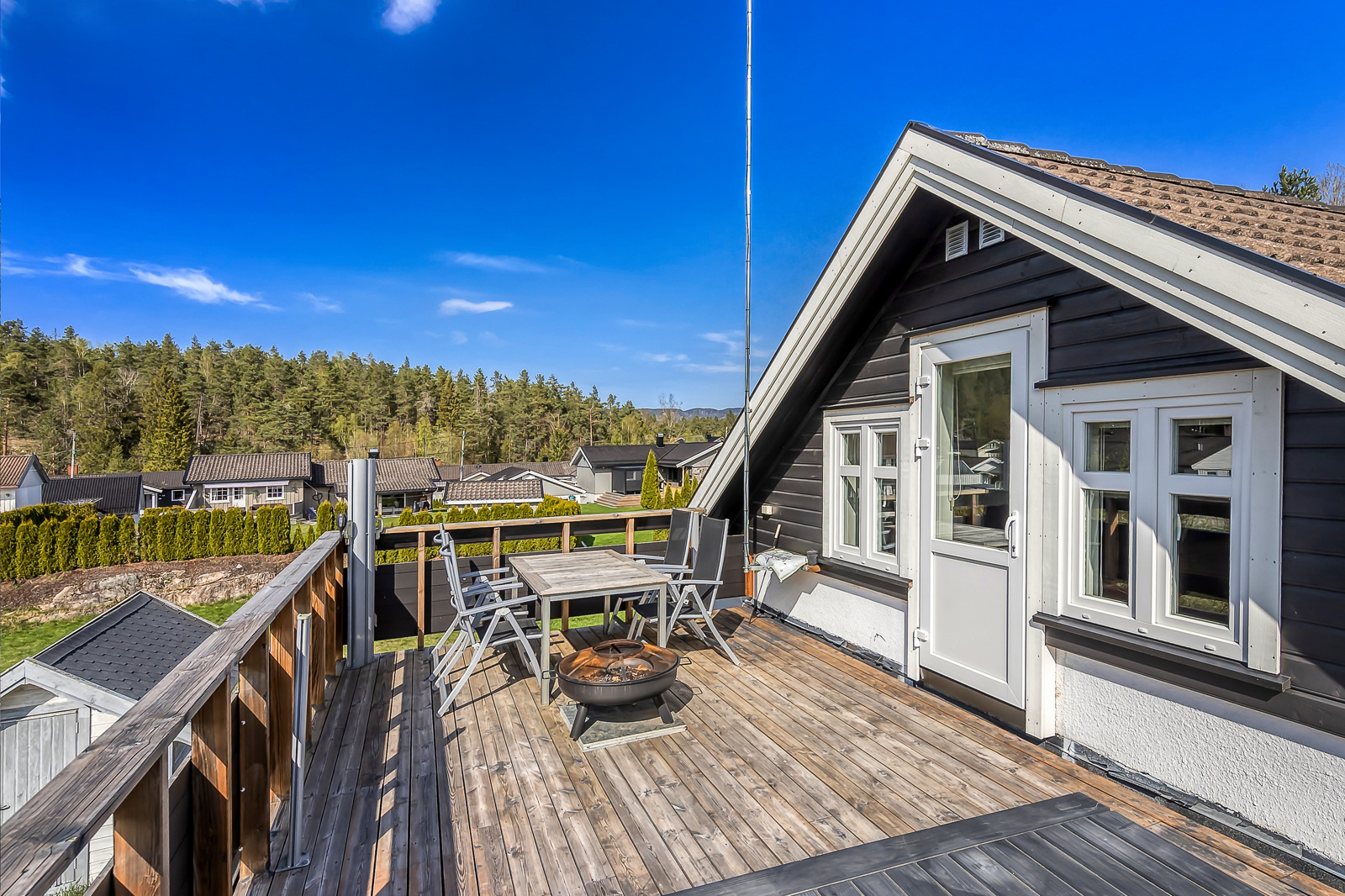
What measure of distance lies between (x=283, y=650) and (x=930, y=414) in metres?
3.47

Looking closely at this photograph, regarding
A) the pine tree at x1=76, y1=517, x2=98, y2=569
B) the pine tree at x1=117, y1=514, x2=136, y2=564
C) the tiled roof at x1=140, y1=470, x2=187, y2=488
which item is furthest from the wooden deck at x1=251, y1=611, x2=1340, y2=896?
the tiled roof at x1=140, y1=470, x2=187, y2=488

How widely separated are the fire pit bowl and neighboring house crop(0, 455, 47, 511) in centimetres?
3329

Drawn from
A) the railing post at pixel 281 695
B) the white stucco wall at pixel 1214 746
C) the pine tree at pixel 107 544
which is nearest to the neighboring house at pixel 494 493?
the pine tree at pixel 107 544

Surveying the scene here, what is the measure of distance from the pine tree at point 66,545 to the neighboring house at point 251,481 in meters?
13.0

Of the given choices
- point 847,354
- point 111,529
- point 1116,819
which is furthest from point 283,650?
point 111,529

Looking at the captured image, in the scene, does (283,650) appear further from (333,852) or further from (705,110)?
(705,110)

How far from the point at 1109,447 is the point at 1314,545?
797mm

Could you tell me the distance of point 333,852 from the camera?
2256mm

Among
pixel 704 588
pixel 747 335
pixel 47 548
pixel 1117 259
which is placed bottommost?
pixel 47 548

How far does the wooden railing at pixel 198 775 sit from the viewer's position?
0.82m

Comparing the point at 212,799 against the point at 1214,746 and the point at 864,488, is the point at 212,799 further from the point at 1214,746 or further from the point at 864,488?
the point at 864,488

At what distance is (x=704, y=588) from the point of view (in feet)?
16.0

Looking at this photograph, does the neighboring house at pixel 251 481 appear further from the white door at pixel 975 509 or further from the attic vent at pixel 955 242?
the attic vent at pixel 955 242

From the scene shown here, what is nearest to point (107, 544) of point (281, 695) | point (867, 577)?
point (281, 695)
